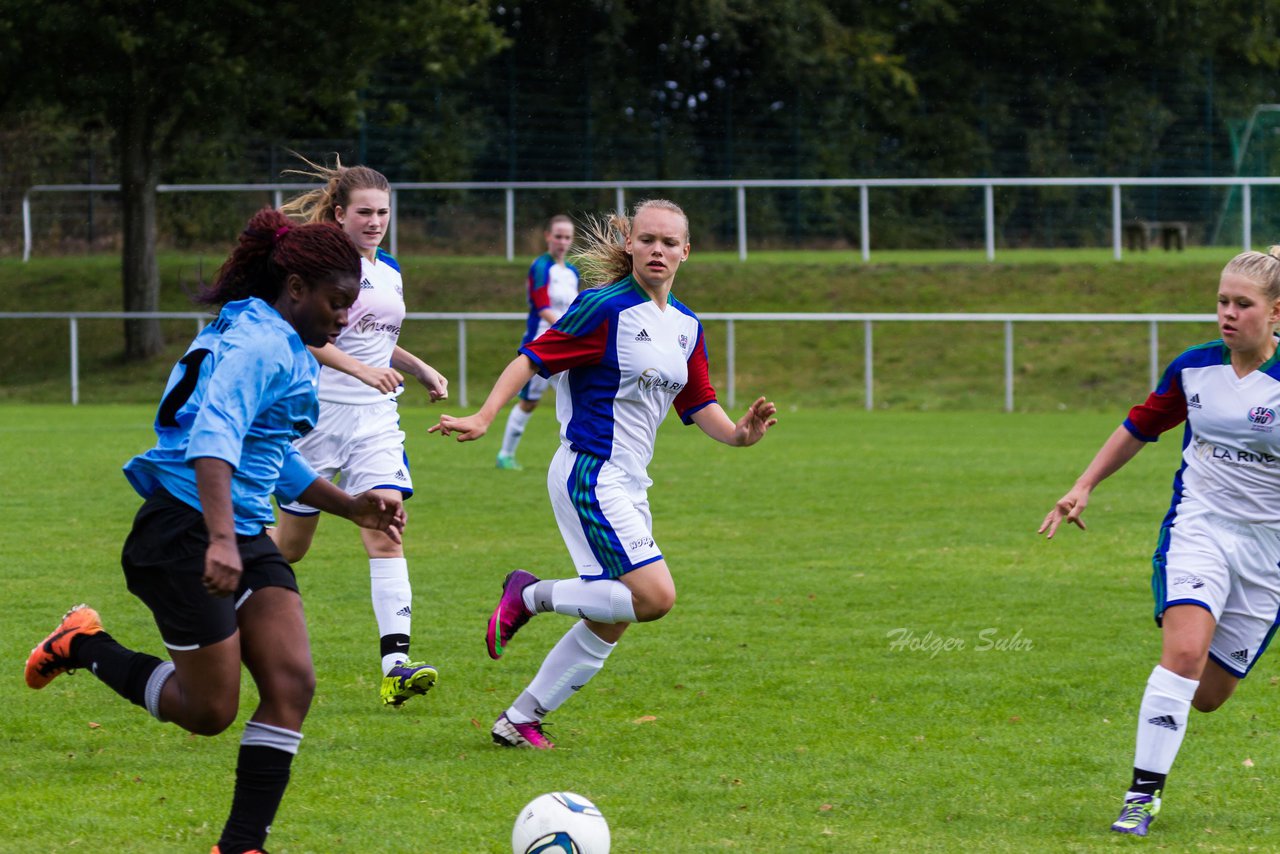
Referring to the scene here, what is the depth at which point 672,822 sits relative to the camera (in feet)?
15.1

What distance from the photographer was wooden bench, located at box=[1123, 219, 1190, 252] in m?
26.3

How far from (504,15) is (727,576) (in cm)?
2403

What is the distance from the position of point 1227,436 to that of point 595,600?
2087 millimetres

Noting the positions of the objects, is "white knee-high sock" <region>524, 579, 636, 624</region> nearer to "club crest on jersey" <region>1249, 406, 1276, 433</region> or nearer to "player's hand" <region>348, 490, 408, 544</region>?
"player's hand" <region>348, 490, 408, 544</region>

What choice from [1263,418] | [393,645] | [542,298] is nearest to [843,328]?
[542,298]

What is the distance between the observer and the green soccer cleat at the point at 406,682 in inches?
229

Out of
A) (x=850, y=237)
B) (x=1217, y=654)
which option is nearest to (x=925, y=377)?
(x=850, y=237)

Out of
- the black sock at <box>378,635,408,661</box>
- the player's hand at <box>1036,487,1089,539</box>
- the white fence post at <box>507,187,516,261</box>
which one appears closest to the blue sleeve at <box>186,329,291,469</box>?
the black sock at <box>378,635,408,661</box>

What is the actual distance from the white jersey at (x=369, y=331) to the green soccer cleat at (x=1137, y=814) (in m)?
3.49

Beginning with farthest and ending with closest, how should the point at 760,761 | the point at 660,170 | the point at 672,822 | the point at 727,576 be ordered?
the point at 660,170 → the point at 727,576 → the point at 760,761 → the point at 672,822

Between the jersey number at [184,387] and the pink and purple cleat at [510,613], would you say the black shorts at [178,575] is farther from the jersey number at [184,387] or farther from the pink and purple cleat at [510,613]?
the pink and purple cleat at [510,613]

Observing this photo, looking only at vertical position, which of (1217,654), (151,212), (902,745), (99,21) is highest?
(99,21)

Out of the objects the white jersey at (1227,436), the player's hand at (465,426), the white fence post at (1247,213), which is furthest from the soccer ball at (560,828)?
the white fence post at (1247,213)

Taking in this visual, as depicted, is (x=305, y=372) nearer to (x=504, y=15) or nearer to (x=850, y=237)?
(x=850, y=237)
